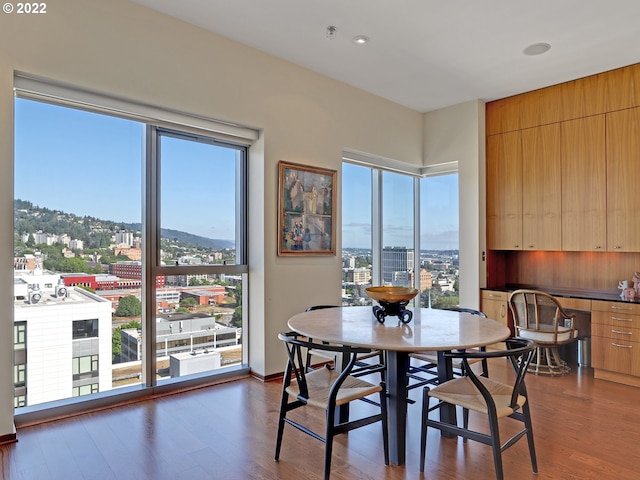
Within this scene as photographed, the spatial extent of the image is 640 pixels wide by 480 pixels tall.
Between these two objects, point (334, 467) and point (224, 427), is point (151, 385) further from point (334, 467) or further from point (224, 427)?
point (334, 467)

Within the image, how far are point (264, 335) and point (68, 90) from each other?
2.50 m

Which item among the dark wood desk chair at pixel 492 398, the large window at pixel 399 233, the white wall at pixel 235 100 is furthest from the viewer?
the large window at pixel 399 233

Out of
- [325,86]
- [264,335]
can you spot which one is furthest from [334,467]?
[325,86]

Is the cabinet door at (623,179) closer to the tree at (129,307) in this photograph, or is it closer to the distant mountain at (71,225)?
the distant mountain at (71,225)

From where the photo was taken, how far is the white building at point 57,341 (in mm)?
2988

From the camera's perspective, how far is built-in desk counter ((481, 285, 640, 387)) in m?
3.93

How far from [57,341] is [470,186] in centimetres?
448

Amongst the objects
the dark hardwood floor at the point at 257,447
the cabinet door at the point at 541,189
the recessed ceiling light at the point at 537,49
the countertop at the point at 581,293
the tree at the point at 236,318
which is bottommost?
the dark hardwood floor at the point at 257,447

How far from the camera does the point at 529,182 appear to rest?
4930 millimetres

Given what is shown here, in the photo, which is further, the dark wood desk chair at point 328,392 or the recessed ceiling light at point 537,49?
the recessed ceiling light at point 537,49

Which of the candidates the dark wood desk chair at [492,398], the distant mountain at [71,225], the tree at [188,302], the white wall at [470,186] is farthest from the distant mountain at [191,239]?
the white wall at [470,186]

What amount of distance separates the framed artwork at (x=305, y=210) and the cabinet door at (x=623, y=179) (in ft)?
9.19

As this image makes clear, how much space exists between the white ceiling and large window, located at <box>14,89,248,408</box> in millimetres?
999

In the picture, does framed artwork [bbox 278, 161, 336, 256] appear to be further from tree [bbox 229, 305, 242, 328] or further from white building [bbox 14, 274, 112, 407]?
white building [bbox 14, 274, 112, 407]
